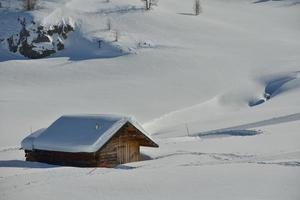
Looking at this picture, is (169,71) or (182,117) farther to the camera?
(169,71)

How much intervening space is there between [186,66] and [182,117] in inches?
381

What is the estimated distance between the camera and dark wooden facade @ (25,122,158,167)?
21466mm

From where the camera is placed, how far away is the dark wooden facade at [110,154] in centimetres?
2147

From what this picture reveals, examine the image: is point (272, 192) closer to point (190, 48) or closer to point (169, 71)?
point (169, 71)

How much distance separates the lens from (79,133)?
21844mm

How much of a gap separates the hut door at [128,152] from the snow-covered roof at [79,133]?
0.75 meters

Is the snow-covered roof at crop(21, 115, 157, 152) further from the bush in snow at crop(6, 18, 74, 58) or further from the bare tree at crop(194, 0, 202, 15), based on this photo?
the bare tree at crop(194, 0, 202, 15)

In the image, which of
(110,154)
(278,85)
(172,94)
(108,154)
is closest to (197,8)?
(278,85)

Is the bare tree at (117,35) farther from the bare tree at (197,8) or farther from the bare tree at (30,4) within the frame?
the bare tree at (197,8)

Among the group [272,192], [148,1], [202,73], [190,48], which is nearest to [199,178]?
[272,192]

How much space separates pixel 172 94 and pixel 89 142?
19831 millimetres

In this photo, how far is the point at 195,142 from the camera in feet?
89.6

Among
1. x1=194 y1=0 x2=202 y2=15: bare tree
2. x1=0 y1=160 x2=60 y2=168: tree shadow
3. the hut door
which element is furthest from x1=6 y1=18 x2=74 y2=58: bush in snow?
the hut door

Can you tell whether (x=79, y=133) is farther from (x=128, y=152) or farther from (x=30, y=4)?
(x=30, y=4)
